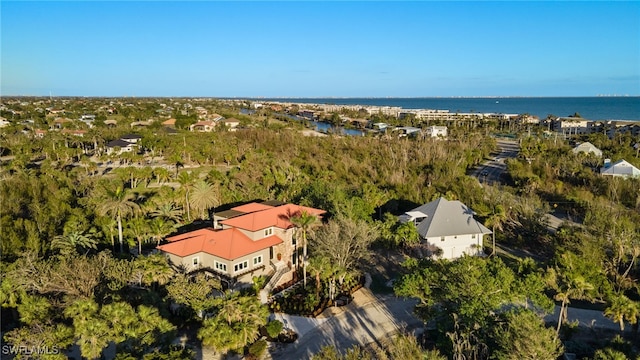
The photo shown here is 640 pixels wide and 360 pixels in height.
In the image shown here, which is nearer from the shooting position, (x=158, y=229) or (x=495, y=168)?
(x=158, y=229)

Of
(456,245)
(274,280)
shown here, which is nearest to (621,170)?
(456,245)

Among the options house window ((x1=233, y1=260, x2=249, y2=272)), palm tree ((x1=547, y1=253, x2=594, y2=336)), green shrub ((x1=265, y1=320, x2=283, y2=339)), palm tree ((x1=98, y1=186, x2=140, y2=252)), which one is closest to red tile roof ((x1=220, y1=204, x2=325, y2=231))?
house window ((x1=233, y1=260, x2=249, y2=272))

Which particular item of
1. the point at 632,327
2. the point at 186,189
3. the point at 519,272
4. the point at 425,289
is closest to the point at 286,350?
the point at 425,289

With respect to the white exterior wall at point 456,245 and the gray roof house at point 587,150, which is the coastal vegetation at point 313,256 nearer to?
the white exterior wall at point 456,245

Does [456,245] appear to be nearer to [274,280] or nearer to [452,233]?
[452,233]

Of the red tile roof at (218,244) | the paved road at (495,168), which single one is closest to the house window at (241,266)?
the red tile roof at (218,244)

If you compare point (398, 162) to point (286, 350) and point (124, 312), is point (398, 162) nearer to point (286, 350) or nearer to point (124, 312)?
point (286, 350)

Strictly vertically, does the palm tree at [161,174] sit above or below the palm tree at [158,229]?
above
